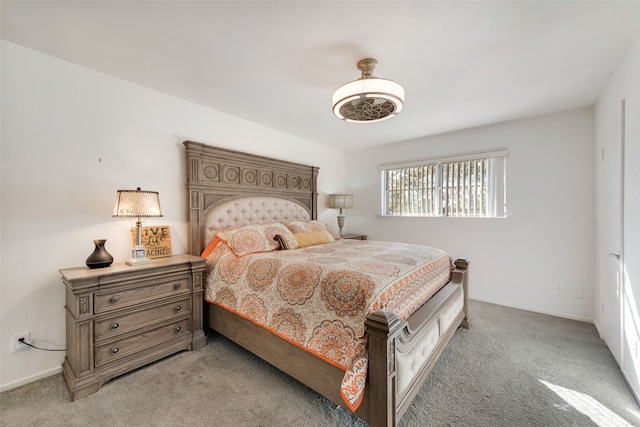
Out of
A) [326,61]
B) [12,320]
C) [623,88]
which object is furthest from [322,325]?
[623,88]

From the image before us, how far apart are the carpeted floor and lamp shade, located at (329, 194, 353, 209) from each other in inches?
102

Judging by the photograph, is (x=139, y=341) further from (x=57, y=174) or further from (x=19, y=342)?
(x=57, y=174)

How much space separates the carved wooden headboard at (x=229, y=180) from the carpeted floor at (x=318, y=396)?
1.21 m

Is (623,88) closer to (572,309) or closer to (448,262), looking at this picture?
(448,262)

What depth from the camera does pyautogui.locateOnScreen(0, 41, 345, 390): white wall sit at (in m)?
1.80

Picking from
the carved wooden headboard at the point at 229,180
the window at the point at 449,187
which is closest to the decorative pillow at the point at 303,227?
the carved wooden headboard at the point at 229,180

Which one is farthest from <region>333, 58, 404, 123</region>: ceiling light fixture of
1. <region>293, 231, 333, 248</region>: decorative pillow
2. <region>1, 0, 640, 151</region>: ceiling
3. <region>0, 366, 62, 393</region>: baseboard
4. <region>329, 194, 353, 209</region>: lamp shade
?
<region>0, 366, 62, 393</region>: baseboard

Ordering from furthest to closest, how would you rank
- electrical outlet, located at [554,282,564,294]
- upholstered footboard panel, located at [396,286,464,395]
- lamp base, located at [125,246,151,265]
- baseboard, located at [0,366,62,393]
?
electrical outlet, located at [554,282,564,294], lamp base, located at [125,246,151,265], baseboard, located at [0,366,62,393], upholstered footboard panel, located at [396,286,464,395]

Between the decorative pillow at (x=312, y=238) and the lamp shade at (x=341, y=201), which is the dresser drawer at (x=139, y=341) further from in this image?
the lamp shade at (x=341, y=201)

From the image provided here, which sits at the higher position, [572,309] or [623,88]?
[623,88]

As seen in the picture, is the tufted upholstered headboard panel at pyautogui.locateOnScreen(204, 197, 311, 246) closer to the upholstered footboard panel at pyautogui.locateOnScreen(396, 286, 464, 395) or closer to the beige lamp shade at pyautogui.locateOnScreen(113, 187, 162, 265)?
the beige lamp shade at pyautogui.locateOnScreen(113, 187, 162, 265)

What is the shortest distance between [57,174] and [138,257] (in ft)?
2.86

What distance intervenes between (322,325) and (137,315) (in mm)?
1505

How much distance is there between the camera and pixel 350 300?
4.78ft
